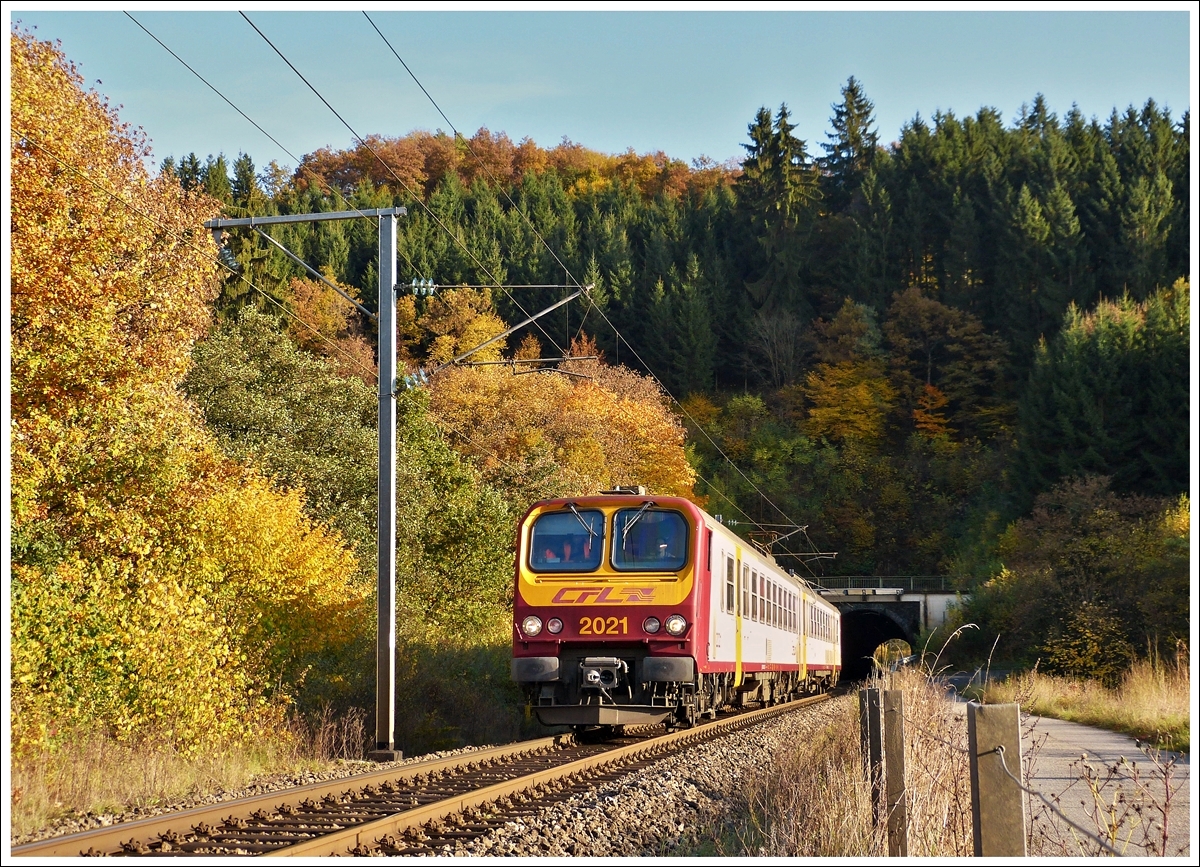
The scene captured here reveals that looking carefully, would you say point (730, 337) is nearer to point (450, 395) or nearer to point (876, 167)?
point (876, 167)

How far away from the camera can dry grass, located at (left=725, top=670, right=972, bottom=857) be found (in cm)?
705

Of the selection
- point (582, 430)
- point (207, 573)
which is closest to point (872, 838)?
point (207, 573)

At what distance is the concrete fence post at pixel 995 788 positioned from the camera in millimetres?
4965

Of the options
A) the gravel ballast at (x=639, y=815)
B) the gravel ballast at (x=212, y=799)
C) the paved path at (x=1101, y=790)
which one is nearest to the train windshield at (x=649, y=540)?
the gravel ballast at (x=639, y=815)

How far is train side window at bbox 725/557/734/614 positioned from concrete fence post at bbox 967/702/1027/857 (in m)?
10.7

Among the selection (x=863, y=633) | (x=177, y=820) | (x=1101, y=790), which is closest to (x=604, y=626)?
(x=177, y=820)

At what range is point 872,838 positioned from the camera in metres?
7.00

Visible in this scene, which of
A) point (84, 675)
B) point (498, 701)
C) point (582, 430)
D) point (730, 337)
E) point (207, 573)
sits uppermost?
point (730, 337)

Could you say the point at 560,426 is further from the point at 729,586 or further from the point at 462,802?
the point at 462,802

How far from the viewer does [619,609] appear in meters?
14.2

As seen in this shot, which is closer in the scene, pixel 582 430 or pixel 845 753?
pixel 845 753

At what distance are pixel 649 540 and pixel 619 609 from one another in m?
0.95

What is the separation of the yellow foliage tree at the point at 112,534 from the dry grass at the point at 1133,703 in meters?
9.56

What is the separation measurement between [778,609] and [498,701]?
5221mm
